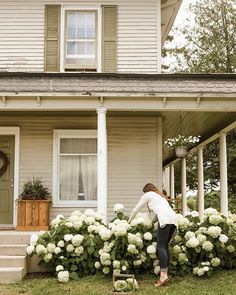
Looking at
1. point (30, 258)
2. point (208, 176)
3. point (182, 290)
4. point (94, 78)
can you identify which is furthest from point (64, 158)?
point (208, 176)

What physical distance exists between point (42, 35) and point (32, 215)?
4783 millimetres

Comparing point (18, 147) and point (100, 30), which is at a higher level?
point (100, 30)

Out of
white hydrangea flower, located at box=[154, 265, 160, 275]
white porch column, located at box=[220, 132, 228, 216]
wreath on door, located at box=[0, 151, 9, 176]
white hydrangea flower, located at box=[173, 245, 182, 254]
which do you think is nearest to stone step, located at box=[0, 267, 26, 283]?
white hydrangea flower, located at box=[154, 265, 160, 275]

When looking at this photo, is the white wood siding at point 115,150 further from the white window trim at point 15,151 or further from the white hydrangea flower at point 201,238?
the white hydrangea flower at point 201,238

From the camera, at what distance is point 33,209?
37.1 ft

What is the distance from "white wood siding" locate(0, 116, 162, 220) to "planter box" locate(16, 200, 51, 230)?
0.86 meters

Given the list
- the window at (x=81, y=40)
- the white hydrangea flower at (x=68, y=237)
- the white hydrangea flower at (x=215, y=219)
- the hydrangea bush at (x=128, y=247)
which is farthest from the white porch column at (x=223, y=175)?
the white hydrangea flower at (x=68, y=237)

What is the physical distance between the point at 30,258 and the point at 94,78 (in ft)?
11.9

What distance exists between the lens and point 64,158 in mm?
12250

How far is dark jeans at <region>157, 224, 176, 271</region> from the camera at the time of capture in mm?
8125

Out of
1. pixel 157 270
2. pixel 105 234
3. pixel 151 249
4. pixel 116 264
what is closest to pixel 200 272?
pixel 157 270

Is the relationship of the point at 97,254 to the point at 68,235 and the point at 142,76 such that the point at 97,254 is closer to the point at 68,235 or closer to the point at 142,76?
the point at 68,235

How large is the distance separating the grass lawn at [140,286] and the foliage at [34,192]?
304 cm

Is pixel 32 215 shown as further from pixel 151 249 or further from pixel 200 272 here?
pixel 200 272
